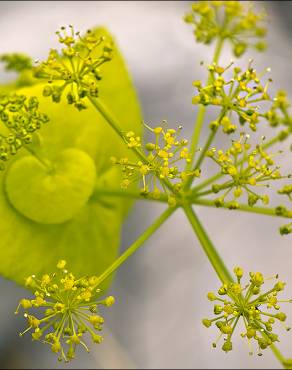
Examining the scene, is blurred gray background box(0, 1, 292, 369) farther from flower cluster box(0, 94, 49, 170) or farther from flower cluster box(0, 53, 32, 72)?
flower cluster box(0, 94, 49, 170)

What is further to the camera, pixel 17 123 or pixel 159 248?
pixel 159 248

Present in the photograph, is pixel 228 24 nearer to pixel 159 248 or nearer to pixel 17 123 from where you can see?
pixel 17 123

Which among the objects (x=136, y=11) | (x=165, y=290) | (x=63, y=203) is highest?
(x=136, y=11)

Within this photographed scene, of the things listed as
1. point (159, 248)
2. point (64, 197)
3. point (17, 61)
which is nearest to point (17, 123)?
point (64, 197)

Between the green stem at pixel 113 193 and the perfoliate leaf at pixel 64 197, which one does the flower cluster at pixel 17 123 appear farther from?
the green stem at pixel 113 193

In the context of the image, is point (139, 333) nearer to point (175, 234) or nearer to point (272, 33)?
point (175, 234)

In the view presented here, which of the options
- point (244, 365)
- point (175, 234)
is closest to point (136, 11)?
point (175, 234)

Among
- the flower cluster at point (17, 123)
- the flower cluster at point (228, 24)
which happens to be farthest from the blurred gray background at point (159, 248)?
the flower cluster at point (17, 123)
